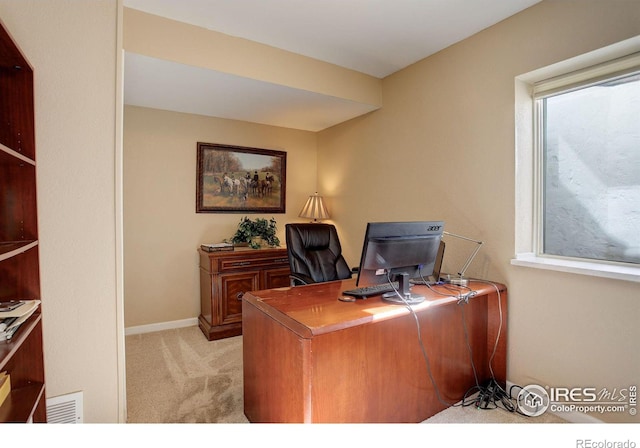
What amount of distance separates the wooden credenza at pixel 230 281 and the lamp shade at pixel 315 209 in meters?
0.66

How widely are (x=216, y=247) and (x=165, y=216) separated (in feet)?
2.12

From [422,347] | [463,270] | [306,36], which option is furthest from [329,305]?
[306,36]

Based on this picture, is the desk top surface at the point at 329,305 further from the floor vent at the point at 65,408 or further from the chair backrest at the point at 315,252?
the floor vent at the point at 65,408

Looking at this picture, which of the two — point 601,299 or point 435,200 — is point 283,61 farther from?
point 601,299

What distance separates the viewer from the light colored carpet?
197 cm

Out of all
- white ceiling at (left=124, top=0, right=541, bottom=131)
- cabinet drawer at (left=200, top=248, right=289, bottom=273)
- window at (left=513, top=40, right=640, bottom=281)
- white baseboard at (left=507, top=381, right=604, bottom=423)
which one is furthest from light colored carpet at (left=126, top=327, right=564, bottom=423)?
white ceiling at (left=124, top=0, right=541, bottom=131)

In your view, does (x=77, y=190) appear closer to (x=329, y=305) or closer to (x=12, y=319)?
(x=12, y=319)

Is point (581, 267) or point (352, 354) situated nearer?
point (352, 354)

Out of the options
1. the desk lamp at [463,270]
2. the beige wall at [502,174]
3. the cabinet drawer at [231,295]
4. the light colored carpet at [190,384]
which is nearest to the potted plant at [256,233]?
the cabinet drawer at [231,295]

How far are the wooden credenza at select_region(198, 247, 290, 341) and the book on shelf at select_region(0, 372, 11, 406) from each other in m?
1.91

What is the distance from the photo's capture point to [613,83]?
1960 millimetres

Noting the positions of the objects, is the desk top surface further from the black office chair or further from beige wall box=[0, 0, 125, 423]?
beige wall box=[0, 0, 125, 423]

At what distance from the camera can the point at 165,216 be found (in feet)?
11.4

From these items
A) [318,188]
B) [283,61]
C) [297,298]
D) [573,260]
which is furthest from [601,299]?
[318,188]
